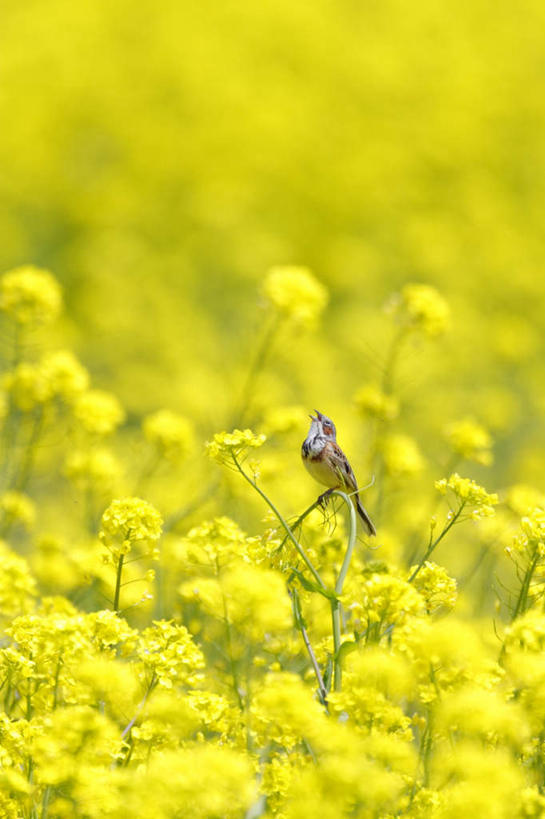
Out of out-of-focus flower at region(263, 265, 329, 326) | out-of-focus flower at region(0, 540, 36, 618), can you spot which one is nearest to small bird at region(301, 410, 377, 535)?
out-of-focus flower at region(0, 540, 36, 618)

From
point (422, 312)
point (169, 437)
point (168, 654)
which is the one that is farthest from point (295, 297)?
point (168, 654)

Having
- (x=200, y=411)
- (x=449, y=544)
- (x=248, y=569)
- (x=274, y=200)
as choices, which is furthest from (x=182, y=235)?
(x=248, y=569)

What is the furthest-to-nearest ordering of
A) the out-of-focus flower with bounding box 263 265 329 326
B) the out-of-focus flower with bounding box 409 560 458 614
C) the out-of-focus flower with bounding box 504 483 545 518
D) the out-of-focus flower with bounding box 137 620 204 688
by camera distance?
the out-of-focus flower with bounding box 263 265 329 326 < the out-of-focus flower with bounding box 504 483 545 518 < the out-of-focus flower with bounding box 409 560 458 614 < the out-of-focus flower with bounding box 137 620 204 688

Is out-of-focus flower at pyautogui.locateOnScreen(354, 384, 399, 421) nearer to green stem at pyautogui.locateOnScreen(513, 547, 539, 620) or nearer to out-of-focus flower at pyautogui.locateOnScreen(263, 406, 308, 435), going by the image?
out-of-focus flower at pyautogui.locateOnScreen(263, 406, 308, 435)

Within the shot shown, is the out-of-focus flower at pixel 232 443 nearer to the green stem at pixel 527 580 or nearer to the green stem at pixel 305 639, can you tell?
the green stem at pixel 305 639

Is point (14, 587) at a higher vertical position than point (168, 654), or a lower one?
higher

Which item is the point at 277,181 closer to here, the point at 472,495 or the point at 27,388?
the point at 27,388
